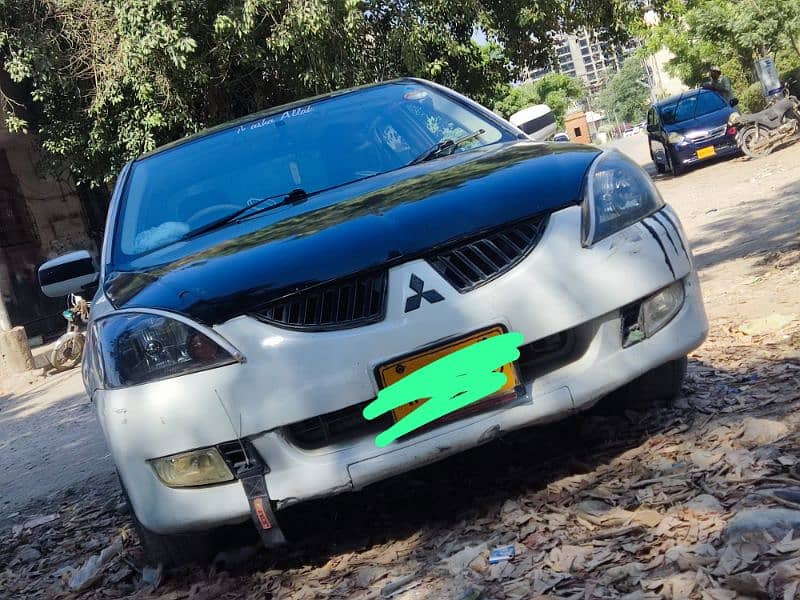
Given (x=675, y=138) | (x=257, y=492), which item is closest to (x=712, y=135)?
(x=675, y=138)

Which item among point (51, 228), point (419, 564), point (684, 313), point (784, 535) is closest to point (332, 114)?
point (684, 313)

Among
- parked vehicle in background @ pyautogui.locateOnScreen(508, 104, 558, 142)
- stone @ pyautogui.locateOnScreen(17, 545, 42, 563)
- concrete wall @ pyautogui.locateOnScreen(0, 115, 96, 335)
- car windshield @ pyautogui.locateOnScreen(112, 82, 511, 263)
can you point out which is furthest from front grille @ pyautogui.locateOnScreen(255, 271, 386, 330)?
concrete wall @ pyautogui.locateOnScreen(0, 115, 96, 335)

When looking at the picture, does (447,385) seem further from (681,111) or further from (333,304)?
(681,111)

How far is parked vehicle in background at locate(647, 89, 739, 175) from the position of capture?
1919 centimetres

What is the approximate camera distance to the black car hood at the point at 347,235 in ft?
8.80

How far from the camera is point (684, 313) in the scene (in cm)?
300

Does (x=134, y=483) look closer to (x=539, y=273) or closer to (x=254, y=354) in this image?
(x=254, y=354)

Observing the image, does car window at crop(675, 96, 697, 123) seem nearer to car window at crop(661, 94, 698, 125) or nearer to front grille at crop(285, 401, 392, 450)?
car window at crop(661, 94, 698, 125)

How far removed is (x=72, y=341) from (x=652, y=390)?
11161 mm

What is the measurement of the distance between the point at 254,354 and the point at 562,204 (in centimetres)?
104

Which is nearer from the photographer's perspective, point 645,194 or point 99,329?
point 99,329

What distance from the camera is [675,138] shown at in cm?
1964

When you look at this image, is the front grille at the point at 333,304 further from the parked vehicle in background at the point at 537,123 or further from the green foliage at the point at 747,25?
the green foliage at the point at 747,25

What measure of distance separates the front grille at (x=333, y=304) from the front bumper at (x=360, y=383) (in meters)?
0.04
